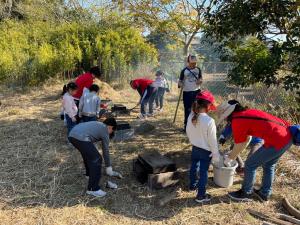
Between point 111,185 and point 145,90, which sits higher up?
point 145,90

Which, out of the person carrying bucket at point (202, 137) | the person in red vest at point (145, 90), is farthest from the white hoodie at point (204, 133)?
the person in red vest at point (145, 90)

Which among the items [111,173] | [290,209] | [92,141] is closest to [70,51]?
[111,173]

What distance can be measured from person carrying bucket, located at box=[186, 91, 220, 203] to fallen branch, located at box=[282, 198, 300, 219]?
0.96 m

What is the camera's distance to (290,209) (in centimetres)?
427

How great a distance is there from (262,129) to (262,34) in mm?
Result: 1710

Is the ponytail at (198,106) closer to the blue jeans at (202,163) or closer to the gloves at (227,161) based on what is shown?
the blue jeans at (202,163)

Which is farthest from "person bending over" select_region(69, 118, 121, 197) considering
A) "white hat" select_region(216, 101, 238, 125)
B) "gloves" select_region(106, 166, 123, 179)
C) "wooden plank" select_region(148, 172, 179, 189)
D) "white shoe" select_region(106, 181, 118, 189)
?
"white hat" select_region(216, 101, 238, 125)

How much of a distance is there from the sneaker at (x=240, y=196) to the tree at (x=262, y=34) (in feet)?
4.97

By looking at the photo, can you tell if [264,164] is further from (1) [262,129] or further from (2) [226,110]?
(2) [226,110]

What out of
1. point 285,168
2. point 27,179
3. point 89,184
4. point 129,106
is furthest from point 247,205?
point 129,106

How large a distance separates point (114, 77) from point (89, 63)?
1.30 meters

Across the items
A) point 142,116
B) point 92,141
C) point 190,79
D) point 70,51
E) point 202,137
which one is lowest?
point 142,116

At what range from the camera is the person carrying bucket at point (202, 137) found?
4.19 meters

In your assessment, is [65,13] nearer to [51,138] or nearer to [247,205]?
[51,138]
